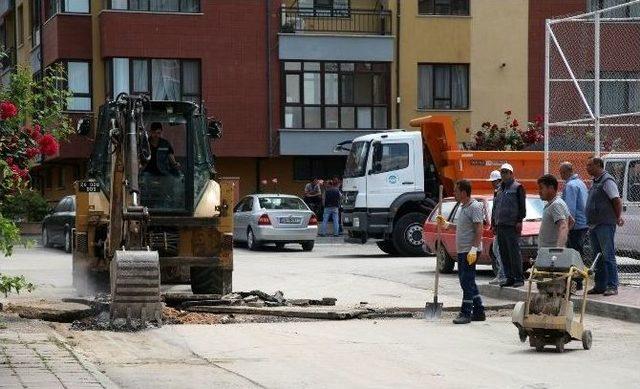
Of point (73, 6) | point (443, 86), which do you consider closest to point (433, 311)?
point (443, 86)

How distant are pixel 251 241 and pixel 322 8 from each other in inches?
503

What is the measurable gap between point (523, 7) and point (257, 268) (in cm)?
2184

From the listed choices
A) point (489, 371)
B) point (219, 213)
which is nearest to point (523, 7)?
point (219, 213)

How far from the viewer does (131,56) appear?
4156 centimetres

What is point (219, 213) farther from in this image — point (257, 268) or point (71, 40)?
point (71, 40)

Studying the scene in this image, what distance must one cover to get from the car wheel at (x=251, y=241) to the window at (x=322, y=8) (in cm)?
1207

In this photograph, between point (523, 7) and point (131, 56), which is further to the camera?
point (523, 7)

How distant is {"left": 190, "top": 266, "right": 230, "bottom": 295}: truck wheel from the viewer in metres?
18.4

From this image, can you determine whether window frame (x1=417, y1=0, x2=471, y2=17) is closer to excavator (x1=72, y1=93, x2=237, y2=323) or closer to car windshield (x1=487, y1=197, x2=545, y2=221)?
car windshield (x1=487, y1=197, x2=545, y2=221)

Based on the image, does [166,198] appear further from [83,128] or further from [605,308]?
[605,308]

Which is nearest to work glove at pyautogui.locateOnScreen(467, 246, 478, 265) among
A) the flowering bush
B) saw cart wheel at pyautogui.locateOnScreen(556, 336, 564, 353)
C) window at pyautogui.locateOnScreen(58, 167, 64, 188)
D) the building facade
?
saw cart wheel at pyautogui.locateOnScreen(556, 336, 564, 353)

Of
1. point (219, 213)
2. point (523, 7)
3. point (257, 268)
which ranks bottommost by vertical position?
point (257, 268)

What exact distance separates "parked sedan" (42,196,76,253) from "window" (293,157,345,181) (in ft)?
39.2

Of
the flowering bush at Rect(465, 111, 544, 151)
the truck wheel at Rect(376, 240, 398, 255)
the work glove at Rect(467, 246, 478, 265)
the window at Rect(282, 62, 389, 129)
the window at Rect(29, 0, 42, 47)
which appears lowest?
the truck wheel at Rect(376, 240, 398, 255)
